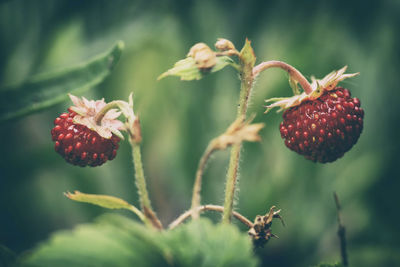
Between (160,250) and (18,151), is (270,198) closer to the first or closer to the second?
(18,151)

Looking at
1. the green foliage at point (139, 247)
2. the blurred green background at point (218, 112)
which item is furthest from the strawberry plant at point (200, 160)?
the blurred green background at point (218, 112)

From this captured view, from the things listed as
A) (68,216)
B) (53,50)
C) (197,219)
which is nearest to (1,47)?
(53,50)

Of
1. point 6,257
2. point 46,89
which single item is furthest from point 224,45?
point 46,89

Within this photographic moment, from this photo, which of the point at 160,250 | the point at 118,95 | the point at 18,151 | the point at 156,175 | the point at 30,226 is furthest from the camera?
the point at 156,175

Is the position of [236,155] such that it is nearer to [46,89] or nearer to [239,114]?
[239,114]

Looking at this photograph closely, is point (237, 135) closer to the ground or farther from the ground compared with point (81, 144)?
closer to the ground

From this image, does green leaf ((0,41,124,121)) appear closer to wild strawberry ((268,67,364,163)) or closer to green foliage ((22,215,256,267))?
wild strawberry ((268,67,364,163))
